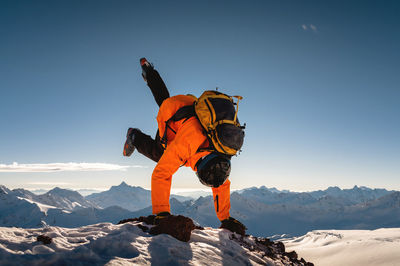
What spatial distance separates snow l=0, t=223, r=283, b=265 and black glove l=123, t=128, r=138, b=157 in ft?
7.50

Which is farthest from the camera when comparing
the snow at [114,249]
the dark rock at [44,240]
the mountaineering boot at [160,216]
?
the mountaineering boot at [160,216]

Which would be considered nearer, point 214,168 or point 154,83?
point 214,168

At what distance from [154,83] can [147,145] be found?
1586mm

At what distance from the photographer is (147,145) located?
19.5 feet

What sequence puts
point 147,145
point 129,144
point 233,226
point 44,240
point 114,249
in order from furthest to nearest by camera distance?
1. point 129,144
2. point 147,145
3. point 233,226
4. point 114,249
5. point 44,240

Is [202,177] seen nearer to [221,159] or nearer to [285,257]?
[221,159]

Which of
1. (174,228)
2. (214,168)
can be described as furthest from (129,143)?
(174,228)

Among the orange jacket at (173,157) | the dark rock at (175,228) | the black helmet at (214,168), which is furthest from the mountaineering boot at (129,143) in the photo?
the dark rock at (175,228)

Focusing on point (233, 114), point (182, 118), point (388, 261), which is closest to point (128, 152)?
point (182, 118)

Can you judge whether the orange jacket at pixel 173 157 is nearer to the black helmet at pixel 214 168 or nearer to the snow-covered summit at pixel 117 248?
the black helmet at pixel 214 168

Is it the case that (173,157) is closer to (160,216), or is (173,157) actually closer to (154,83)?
(160,216)

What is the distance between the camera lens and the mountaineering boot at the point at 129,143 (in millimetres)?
5992

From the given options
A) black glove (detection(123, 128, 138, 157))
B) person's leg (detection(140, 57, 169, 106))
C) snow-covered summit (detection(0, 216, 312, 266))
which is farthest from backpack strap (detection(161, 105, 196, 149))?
snow-covered summit (detection(0, 216, 312, 266))

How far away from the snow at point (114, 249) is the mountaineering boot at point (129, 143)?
7.50ft
